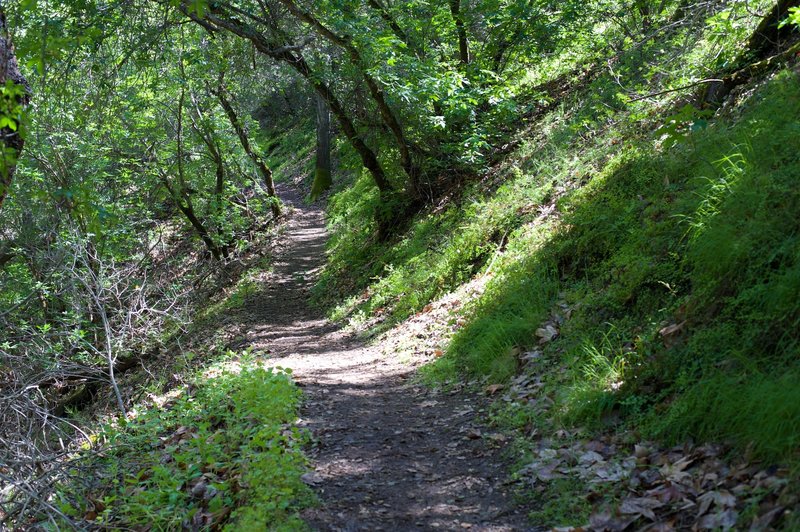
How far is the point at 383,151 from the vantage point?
1399cm

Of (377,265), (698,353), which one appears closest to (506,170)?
(377,265)

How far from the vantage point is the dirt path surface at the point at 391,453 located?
Answer: 3998mm

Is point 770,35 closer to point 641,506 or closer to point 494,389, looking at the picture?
point 494,389

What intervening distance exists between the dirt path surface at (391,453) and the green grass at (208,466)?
0.84 feet

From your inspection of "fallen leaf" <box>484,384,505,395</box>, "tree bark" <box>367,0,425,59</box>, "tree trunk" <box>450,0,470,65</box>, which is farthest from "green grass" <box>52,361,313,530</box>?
"tree trunk" <box>450,0,470,65</box>

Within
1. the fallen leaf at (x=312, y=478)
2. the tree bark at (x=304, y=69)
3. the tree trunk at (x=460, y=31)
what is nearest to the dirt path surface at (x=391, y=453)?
the fallen leaf at (x=312, y=478)

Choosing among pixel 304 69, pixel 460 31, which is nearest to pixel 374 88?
pixel 304 69

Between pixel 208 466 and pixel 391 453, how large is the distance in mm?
1487

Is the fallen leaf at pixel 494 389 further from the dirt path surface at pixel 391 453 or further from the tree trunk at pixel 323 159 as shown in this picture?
the tree trunk at pixel 323 159

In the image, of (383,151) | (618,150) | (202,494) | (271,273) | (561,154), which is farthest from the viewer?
(271,273)

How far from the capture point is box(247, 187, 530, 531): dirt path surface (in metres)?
4.00

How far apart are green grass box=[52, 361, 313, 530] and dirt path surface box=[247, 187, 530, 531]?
Answer: 26 centimetres

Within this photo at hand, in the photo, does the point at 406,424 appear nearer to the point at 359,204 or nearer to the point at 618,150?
the point at 618,150

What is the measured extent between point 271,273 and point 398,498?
12395mm
